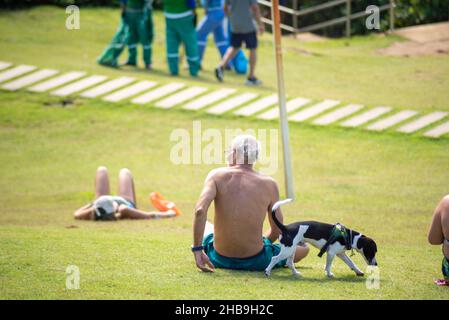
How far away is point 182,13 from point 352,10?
6348mm

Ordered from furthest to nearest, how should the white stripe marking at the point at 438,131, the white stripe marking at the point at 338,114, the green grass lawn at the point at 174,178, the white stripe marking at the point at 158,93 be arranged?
1. the white stripe marking at the point at 158,93
2. the white stripe marking at the point at 338,114
3. the white stripe marking at the point at 438,131
4. the green grass lawn at the point at 174,178

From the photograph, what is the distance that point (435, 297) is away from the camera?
6.98 m

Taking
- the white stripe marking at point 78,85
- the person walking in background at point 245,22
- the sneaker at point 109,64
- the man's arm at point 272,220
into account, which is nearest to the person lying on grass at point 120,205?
the man's arm at point 272,220

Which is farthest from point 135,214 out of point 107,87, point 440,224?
point 107,87

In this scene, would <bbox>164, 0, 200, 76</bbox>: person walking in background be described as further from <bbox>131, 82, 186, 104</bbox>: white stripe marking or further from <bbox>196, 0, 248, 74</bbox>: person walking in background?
<bbox>131, 82, 186, 104</bbox>: white stripe marking

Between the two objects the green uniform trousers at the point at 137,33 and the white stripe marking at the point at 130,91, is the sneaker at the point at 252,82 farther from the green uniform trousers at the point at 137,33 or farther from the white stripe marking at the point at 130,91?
the green uniform trousers at the point at 137,33

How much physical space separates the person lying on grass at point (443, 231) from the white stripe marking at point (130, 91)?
30.7 ft

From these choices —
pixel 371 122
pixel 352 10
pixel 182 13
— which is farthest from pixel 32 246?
pixel 352 10

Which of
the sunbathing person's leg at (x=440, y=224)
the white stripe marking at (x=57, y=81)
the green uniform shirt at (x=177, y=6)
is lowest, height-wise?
the white stripe marking at (x=57, y=81)

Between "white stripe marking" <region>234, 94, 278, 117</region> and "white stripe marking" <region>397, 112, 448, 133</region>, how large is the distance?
2.40 meters

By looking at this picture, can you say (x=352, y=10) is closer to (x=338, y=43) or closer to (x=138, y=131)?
(x=338, y=43)

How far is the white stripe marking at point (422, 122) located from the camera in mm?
14062

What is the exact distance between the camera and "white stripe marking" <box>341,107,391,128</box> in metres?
14.8

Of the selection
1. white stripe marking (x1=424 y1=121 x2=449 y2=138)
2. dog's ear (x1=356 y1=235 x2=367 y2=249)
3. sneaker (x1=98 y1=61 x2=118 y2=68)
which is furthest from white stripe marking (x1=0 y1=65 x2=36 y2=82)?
dog's ear (x1=356 y1=235 x2=367 y2=249)
